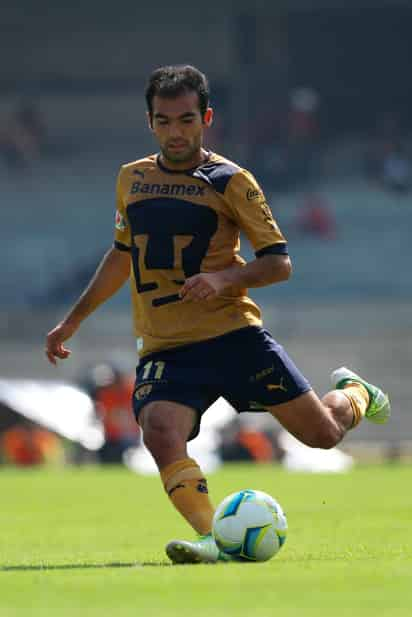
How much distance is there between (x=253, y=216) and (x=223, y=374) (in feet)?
2.14

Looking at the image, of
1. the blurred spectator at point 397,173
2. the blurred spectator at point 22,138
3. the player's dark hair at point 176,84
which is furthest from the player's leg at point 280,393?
the blurred spectator at point 22,138

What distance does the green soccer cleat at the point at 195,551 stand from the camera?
567 cm

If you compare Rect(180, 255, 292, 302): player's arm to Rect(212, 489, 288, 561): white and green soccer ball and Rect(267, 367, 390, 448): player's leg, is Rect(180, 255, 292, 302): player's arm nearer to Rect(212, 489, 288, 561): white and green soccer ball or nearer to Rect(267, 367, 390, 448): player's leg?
Rect(267, 367, 390, 448): player's leg

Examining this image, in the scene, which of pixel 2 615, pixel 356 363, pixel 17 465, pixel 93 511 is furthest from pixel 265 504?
pixel 356 363

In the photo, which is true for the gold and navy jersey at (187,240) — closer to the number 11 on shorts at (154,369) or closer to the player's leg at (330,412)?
the number 11 on shorts at (154,369)

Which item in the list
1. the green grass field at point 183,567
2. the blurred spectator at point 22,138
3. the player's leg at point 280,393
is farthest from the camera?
the blurred spectator at point 22,138

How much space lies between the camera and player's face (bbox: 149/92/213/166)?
20.0 feet

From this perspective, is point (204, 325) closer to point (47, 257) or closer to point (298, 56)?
point (47, 257)

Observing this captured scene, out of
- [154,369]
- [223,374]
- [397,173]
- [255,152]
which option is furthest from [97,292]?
[397,173]

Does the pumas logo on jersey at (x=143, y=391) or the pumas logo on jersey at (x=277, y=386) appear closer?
the pumas logo on jersey at (x=143, y=391)

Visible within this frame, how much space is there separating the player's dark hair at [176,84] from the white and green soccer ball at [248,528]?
1.55 metres

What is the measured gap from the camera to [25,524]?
9523 millimetres

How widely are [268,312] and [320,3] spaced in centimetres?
878

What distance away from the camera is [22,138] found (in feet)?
107
